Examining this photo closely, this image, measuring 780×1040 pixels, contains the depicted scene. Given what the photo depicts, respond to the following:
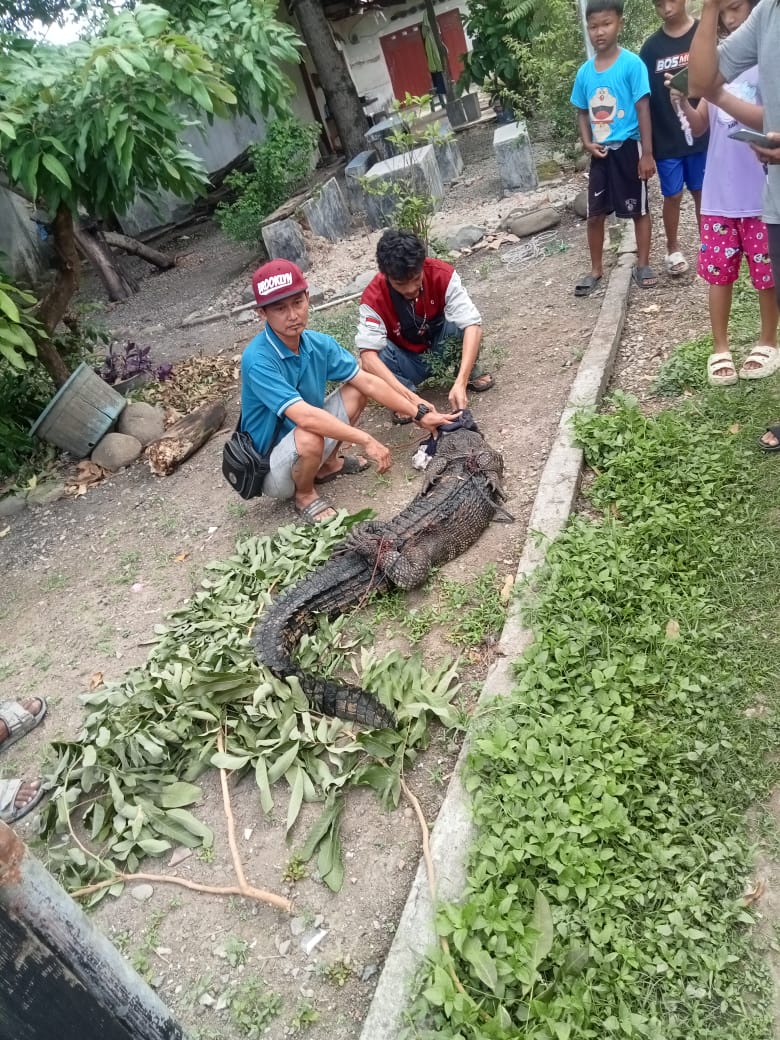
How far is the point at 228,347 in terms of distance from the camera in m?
7.87

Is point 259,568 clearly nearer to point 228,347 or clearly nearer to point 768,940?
point 768,940

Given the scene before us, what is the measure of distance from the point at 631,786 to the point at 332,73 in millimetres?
14267

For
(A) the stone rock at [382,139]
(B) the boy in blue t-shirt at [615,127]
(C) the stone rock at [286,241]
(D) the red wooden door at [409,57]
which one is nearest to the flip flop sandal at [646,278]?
(B) the boy in blue t-shirt at [615,127]

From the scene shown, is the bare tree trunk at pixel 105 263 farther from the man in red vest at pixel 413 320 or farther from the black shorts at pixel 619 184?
the black shorts at pixel 619 184

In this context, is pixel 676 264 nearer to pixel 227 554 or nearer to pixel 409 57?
pixel 227 554

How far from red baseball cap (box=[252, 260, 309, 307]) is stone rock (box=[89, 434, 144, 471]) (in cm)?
261

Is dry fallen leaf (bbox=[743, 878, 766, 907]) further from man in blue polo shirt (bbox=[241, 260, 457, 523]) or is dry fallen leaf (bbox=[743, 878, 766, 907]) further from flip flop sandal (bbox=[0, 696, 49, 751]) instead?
flip flop sandal (bbox=[0, 696, 49, 751])

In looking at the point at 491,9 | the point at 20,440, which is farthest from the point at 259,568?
the point at 491,9

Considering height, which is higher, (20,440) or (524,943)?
(20,440)

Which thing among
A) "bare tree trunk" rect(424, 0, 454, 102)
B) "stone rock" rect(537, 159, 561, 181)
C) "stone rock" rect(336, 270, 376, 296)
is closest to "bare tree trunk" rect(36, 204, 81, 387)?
"stone rock" rect(336, 270, 376, 296)

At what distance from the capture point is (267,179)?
34.9ft

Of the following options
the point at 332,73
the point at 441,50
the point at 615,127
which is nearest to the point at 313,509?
the point at 615,127

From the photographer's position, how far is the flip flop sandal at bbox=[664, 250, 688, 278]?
5523mm

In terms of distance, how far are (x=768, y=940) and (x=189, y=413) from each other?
5.53 meters
